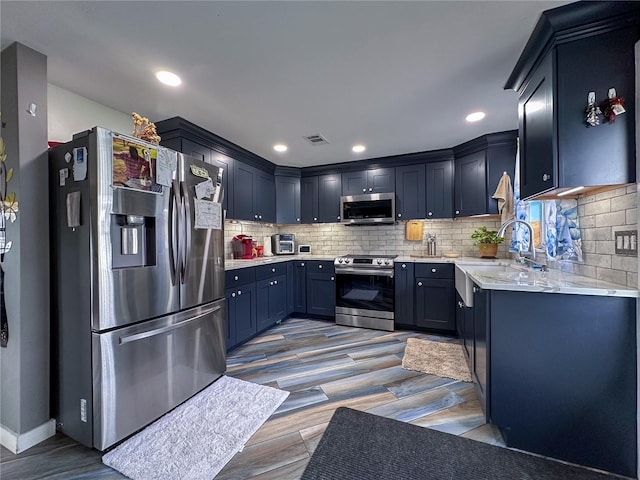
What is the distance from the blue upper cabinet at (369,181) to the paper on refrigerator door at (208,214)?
2.31 meters

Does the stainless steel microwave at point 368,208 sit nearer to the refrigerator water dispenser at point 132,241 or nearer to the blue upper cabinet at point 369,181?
the blue upper cabinet at point 369,181

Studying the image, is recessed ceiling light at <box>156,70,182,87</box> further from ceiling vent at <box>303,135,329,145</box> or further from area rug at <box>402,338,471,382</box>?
area rug at <box>402,338,471,382</box>

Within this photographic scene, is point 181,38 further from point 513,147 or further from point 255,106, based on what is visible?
point 513,147

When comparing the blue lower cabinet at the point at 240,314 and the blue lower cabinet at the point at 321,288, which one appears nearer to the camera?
the blue lower cabinet at the point at 240,314

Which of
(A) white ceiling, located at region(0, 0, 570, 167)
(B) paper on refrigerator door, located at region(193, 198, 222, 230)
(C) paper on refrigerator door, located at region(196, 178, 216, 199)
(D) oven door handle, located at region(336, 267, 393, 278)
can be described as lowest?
(D) oven door handle, located at region(336, 267, 393, 278)

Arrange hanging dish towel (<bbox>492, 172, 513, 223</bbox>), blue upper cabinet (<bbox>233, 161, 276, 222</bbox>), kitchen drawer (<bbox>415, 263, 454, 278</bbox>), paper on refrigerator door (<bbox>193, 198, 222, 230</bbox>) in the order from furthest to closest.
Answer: blue upper cabinet (<bbox>233, 161, 276, 222</bbox>)
kitchen drawer (<bbox>415, 263, 454, 278</bbox>)
hanging dish towel (<bbox>492, 172, 513, 223</bbox>)
paper on refrigerator door (<bbox>193, 198, 222, 230</bbox>)

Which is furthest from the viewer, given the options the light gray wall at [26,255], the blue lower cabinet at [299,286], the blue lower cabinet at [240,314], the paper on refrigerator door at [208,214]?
the blue lower cabinet at [299,286]

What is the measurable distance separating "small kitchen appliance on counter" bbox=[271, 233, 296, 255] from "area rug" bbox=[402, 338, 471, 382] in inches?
→ 88.8

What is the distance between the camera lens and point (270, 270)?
345 centimetres

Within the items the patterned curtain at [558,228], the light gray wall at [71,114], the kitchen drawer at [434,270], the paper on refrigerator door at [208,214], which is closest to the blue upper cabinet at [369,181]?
the kitchen drawer at [434,270]

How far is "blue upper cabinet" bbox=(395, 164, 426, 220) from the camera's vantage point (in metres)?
3.69

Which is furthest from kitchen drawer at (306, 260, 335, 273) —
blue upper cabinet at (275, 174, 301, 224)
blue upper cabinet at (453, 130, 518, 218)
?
blue upper cabinet at (453, 130, 518, 218)

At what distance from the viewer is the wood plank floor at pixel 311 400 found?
4.64ft

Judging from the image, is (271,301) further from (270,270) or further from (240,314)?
(240,314)
